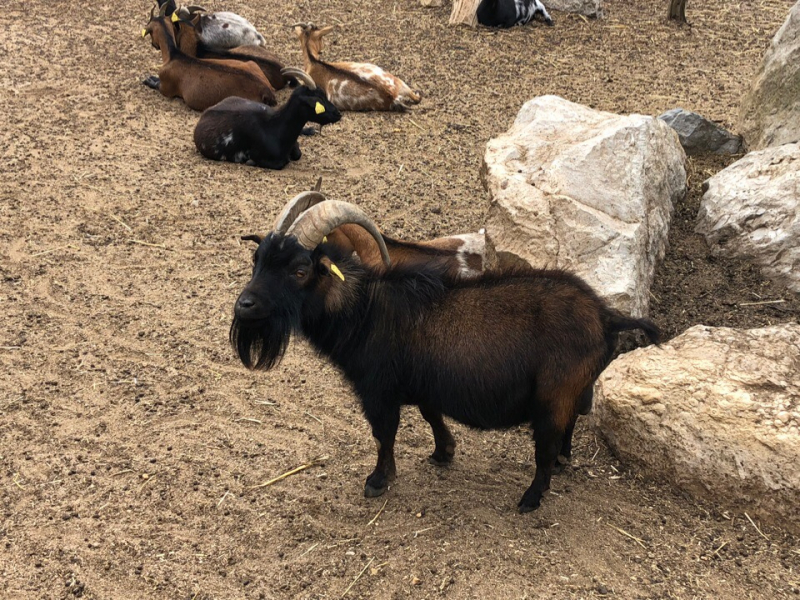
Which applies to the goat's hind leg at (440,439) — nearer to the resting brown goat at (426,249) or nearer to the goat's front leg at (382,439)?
the goat's front leg at (382,439)

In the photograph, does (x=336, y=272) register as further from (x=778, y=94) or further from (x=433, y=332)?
(x=778, y=94)

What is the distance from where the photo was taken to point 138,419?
538cm

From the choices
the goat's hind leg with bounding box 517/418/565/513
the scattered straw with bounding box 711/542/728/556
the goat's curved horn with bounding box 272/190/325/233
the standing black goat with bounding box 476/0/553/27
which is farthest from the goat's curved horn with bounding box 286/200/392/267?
the standing black goat with bounding box 476/0/553/27

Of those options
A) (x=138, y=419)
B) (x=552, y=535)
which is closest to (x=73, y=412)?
(x=138, y=419)

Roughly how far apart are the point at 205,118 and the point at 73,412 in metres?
4.97

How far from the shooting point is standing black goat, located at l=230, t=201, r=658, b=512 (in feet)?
13.9

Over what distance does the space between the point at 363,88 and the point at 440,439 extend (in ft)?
22.8

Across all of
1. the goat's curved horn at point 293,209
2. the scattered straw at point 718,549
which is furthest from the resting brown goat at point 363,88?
the scattered straw at point 718,549

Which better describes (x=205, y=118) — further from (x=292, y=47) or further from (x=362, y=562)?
(x=362, y=562)

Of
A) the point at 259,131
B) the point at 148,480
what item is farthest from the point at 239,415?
the point at 259,131

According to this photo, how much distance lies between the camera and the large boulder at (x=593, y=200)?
5668 mm

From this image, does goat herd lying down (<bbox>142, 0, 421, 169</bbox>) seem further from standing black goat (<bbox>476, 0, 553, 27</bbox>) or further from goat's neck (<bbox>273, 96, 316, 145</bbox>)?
standing black goat (<bbox>476, 0, 553, 27</bbox>)

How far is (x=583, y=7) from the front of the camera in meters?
14.0

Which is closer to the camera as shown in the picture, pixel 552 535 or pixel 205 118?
pixel 552 535
